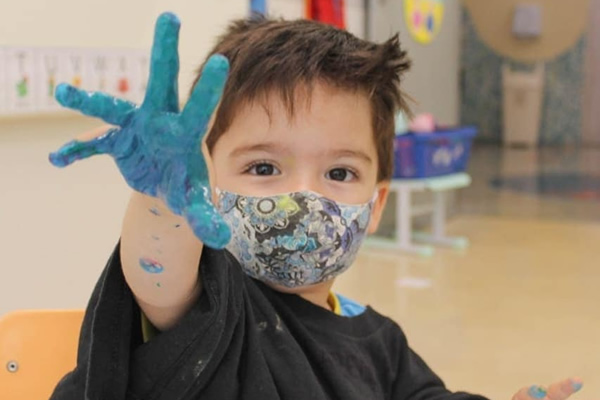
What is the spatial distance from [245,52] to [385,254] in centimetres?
236

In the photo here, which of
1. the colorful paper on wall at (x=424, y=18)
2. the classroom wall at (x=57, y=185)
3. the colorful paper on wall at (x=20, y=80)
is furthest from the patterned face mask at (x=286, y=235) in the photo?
the colorful paper on wall at (x=424, y=18)

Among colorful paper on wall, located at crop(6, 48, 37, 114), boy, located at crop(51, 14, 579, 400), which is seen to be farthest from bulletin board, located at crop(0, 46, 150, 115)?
boy, located at crop(51, 14, 579, 400)

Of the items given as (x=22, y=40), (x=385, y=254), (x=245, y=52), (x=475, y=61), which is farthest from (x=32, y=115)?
(x=475, y=61)

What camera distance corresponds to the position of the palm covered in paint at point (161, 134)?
0.52 metres

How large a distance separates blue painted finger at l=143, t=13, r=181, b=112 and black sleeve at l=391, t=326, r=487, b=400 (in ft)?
1.57

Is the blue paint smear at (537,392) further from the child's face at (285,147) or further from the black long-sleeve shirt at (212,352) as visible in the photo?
the child's face at (285,147)

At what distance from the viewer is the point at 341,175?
0.87 meters

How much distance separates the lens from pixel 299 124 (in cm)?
82

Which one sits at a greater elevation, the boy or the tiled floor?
the boy

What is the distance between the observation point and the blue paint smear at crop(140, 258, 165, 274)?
61cm

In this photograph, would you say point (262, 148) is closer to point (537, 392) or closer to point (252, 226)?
point (252, 226)

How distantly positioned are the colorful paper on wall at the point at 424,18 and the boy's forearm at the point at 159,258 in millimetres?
2802

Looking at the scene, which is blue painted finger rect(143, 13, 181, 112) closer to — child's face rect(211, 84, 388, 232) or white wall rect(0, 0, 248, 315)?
child's face rect(211, 84, 388, 232)

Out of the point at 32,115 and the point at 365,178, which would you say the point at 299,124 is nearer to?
the point at 365,178
